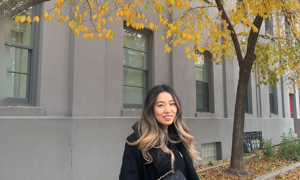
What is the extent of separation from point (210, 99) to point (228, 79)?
1329 millimetres

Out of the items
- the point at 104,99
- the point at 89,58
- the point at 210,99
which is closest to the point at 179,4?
the point at 89,58

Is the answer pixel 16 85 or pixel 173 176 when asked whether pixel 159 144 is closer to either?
pixel 173 176

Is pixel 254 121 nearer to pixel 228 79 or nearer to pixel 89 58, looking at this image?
pixel 228 79

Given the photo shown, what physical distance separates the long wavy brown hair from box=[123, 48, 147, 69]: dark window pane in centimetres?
478

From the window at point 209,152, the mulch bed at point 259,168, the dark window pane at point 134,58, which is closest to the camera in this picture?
the mulch bed at point 259,168

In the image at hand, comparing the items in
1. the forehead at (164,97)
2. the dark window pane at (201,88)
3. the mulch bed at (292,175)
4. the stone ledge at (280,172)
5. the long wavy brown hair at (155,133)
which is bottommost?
the mulch bed at (292,175)

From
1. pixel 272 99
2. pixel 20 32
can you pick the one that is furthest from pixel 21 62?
pixel 272 99

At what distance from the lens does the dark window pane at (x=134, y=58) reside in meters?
6.93

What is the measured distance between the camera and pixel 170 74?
7.95m

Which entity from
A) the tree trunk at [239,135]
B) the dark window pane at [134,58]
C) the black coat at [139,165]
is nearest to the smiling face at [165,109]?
the black coat at [139,165]

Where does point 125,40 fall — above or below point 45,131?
above

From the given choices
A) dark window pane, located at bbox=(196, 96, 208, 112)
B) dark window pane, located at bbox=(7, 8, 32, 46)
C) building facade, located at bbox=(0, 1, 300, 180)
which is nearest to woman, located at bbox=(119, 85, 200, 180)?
building facade, located at bbox=(0, 1, 300, 180)

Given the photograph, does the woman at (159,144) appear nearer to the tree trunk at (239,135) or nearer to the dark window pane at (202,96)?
the tree trunk at (239,135)

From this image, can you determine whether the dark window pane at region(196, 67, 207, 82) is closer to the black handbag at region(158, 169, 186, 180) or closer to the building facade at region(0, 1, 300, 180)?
the building facade at region(0, 1, 300, 180)
